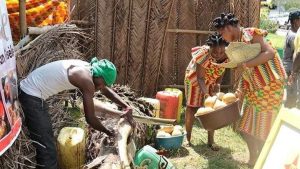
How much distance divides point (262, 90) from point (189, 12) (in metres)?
3.93

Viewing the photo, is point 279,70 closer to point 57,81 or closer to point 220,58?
point 220,58

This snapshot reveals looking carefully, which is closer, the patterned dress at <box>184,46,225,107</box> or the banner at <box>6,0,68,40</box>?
the banner at <box>6,0,68,40</box>

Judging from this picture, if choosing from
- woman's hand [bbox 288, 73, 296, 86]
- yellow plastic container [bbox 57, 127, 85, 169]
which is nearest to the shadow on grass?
yellow plastic container [bbox 57, 127, 85, 169]

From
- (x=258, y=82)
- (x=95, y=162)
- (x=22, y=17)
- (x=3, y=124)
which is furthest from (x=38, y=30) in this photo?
(x=258, y=82)

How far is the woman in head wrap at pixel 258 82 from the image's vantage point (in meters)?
4.66

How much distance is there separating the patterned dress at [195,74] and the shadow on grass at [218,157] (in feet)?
2.15

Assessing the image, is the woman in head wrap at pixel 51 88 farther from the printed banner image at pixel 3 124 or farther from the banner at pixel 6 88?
the printed banner image at pixel 3 124

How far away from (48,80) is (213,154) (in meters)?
2.92

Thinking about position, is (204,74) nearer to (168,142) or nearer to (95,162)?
(168,142)

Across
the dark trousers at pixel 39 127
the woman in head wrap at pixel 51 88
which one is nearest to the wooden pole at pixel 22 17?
the woman in head wrap at pixel 51 88

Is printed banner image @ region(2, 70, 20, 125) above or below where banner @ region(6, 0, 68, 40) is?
below

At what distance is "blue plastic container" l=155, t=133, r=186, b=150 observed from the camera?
5922 mm

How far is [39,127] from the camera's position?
415 centimetres

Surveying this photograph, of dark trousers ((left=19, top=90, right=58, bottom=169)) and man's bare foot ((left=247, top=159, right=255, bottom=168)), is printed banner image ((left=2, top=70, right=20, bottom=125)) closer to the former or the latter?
dark trousers ((left=19, top=90, right=58, bottom=169))
